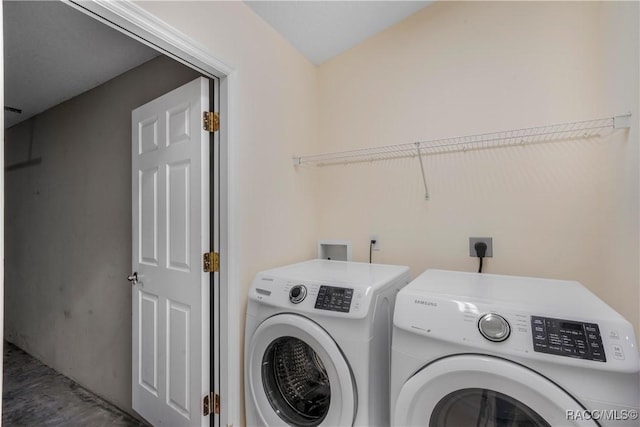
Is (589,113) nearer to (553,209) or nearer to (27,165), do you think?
(553,209)

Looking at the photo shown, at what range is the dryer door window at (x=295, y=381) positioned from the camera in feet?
4.51

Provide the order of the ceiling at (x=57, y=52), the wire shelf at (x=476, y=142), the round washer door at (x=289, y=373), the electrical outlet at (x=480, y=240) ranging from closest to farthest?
1. the round washer door at (x=289, y=373)
2. the wire shelf at (x=476, y=142)
3. the ceiling at (x=57, y=52)
4. the electrical outlet at (x=480, y=240)

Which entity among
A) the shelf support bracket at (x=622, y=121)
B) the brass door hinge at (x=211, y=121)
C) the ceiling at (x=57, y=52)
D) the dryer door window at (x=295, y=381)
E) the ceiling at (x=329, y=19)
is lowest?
the dryer door window at (x=295, y=381)

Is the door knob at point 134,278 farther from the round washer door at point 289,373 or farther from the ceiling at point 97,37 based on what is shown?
the ceiling at point 97,37

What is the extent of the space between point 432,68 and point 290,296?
159cm

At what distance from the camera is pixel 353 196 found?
2.12 metres

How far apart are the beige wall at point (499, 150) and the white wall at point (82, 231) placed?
128cm

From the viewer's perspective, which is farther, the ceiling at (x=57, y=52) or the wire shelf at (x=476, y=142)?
the ceiling at (x=57, y=52)

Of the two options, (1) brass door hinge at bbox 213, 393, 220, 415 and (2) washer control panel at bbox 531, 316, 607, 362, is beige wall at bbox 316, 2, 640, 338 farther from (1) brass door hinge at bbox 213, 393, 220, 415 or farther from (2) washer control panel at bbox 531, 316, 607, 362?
(1) brass door hinge at bbox 213, 393, 220, 415

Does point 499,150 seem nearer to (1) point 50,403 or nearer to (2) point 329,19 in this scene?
(2) point 329,19

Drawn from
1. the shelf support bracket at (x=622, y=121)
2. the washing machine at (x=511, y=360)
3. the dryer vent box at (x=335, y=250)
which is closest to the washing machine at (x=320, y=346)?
the washing machine at (x=511, y=360)

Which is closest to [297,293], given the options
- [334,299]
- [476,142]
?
[334,299]

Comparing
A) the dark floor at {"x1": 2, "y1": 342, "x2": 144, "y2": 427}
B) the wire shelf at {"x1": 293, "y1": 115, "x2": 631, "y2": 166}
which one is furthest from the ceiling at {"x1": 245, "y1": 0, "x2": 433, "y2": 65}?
the dark floor at {"x1": 2, "y1": 342, "x2": 144, "y2": 427}

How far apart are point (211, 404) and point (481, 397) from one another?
4.18ft
